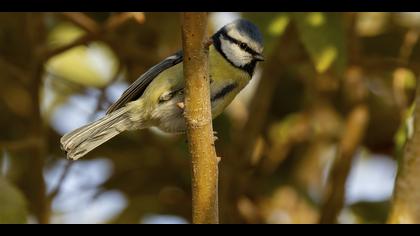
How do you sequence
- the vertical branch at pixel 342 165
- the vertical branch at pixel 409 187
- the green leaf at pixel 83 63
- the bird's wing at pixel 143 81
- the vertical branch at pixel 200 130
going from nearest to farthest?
1. the vertical branch at pixel 200 130
2. the vertical branch at pixel 409 187
3. the bird's wing at pixel 143 81
4. the vertical branch at pixel 342 165
5. the green leaf at pixel 83 63

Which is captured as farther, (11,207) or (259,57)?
(259,57)

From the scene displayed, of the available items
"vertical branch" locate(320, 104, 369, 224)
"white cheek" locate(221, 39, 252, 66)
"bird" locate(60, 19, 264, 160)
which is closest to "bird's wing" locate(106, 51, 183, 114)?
"bird" locate(60, 19, 264, 160)

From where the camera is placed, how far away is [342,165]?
3570mm

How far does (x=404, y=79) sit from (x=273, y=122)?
2.33ft

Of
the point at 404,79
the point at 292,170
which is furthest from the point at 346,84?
the point at 292,170

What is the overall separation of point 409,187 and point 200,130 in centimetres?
91

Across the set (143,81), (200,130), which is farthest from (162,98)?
(200,130)

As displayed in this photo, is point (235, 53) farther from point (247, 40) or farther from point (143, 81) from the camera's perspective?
point (143, 81)

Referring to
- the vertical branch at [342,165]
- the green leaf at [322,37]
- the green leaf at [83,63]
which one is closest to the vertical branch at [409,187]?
the green leaf at [322,37]

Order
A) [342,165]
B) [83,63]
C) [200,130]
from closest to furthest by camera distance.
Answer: [200,130]
[342,165]
[83,63]

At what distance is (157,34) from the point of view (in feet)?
13.6

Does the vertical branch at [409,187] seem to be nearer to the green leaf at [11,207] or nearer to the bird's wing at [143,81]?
the bird's wing at [143,81]

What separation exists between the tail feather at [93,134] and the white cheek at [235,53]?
1.50 ft

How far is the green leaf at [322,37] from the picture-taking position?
3064 mm
